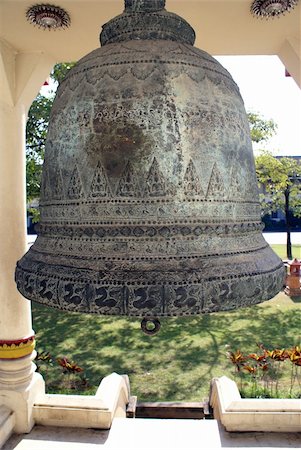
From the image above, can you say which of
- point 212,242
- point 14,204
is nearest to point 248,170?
point 212,242

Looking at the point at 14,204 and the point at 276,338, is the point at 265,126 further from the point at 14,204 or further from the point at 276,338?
the point at 14,204

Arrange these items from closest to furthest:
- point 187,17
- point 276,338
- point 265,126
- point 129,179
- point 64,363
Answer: point 129,179, point 187,17, point 64,363, point 276,338, point 265,126

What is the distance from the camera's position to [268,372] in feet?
19.5

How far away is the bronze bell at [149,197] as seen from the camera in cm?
111

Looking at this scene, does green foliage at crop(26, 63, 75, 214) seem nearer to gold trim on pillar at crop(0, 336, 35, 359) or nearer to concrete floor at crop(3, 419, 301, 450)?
gold trim on pillar at crop(0, 336, 35, 359)

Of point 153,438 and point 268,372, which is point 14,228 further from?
point 268,372

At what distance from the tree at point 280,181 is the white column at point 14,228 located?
32.7ft

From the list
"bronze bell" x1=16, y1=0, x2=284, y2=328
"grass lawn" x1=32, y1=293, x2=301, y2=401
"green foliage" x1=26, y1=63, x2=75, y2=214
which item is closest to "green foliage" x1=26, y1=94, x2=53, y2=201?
"green foliage" x1=26, y1=63, x2=75, y2=214

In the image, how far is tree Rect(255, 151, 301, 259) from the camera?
13.1 metres

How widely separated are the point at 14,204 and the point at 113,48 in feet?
8.89

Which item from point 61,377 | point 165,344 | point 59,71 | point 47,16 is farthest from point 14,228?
point 59,71

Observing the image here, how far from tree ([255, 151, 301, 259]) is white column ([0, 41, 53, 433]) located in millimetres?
9974

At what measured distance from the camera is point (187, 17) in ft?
10.2

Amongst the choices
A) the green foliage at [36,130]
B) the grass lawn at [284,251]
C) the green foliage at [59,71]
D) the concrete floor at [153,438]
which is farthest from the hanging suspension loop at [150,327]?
the grass lawn at [284,251]
